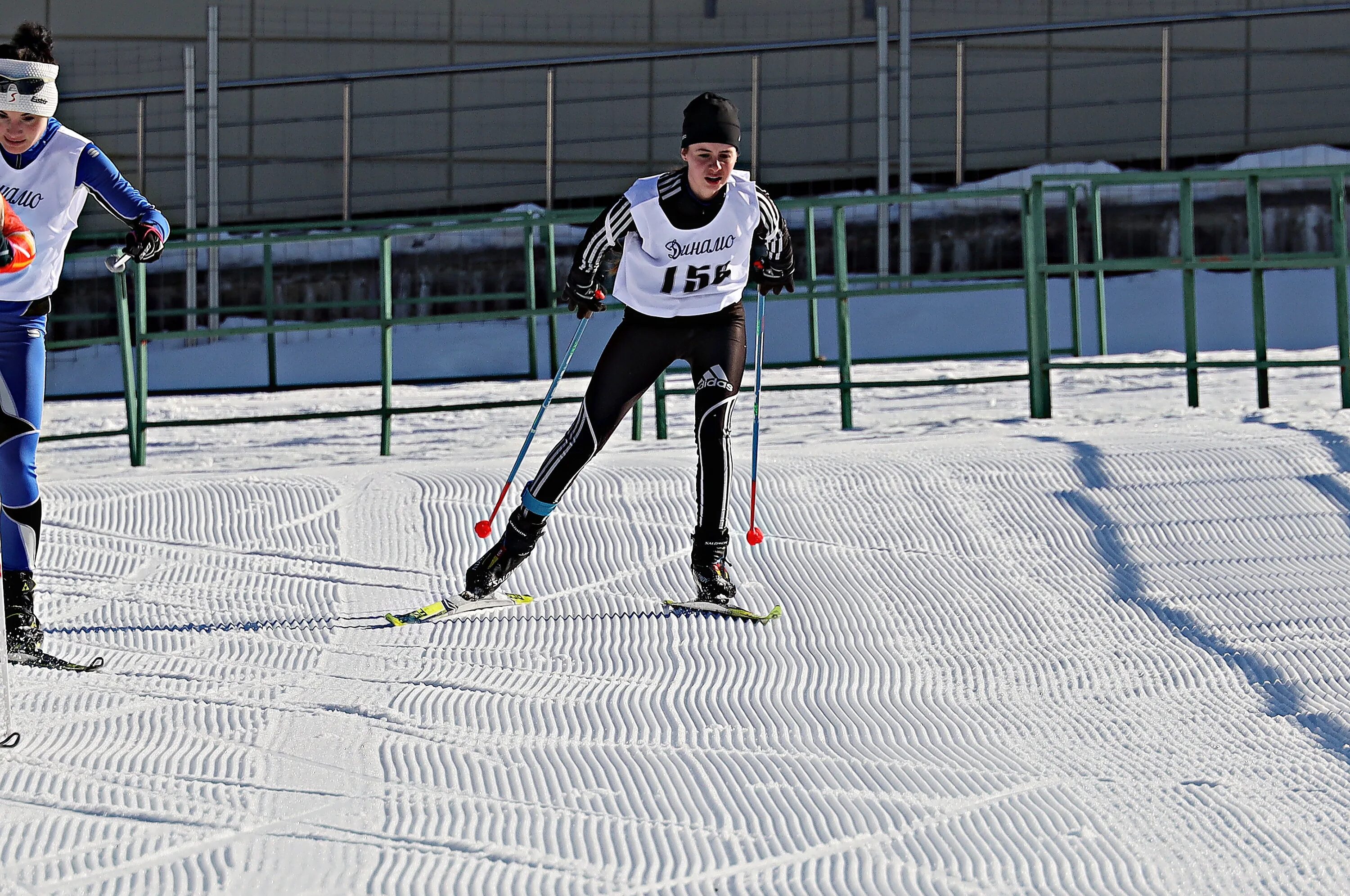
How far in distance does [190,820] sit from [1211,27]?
12.9 metres

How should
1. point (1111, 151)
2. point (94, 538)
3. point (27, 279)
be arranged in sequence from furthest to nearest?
1. point (1111, 151)
2. point (94, 538)
3. point (27, 279)

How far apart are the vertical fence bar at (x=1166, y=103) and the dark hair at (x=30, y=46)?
1001 centimetres

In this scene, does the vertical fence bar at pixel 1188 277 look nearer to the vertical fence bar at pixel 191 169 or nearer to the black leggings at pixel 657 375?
the black leggings at pixel 657 375

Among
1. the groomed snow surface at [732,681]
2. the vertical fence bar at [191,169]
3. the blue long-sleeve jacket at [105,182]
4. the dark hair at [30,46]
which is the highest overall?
the vertical fence bar at [191,169]

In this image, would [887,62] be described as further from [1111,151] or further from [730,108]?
[730,108]

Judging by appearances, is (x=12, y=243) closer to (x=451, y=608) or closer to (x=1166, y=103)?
(x=451, y=608)

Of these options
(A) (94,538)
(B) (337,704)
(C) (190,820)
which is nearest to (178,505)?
(A) (94,538)

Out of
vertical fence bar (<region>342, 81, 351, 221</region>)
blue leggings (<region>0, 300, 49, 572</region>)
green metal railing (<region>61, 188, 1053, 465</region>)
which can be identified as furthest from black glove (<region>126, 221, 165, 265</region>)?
vertical fence bar (<region>342, 81, 351, 221</region>)

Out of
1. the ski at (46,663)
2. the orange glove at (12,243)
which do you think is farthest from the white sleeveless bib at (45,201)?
the ski at (46,663)

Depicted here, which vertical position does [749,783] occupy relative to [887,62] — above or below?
below

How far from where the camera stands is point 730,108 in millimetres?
4477

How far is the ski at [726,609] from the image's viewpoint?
15.1ft

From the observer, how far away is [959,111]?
1260 cm

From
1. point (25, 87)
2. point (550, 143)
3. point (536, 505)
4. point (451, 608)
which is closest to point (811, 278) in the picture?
point (550, 143)
